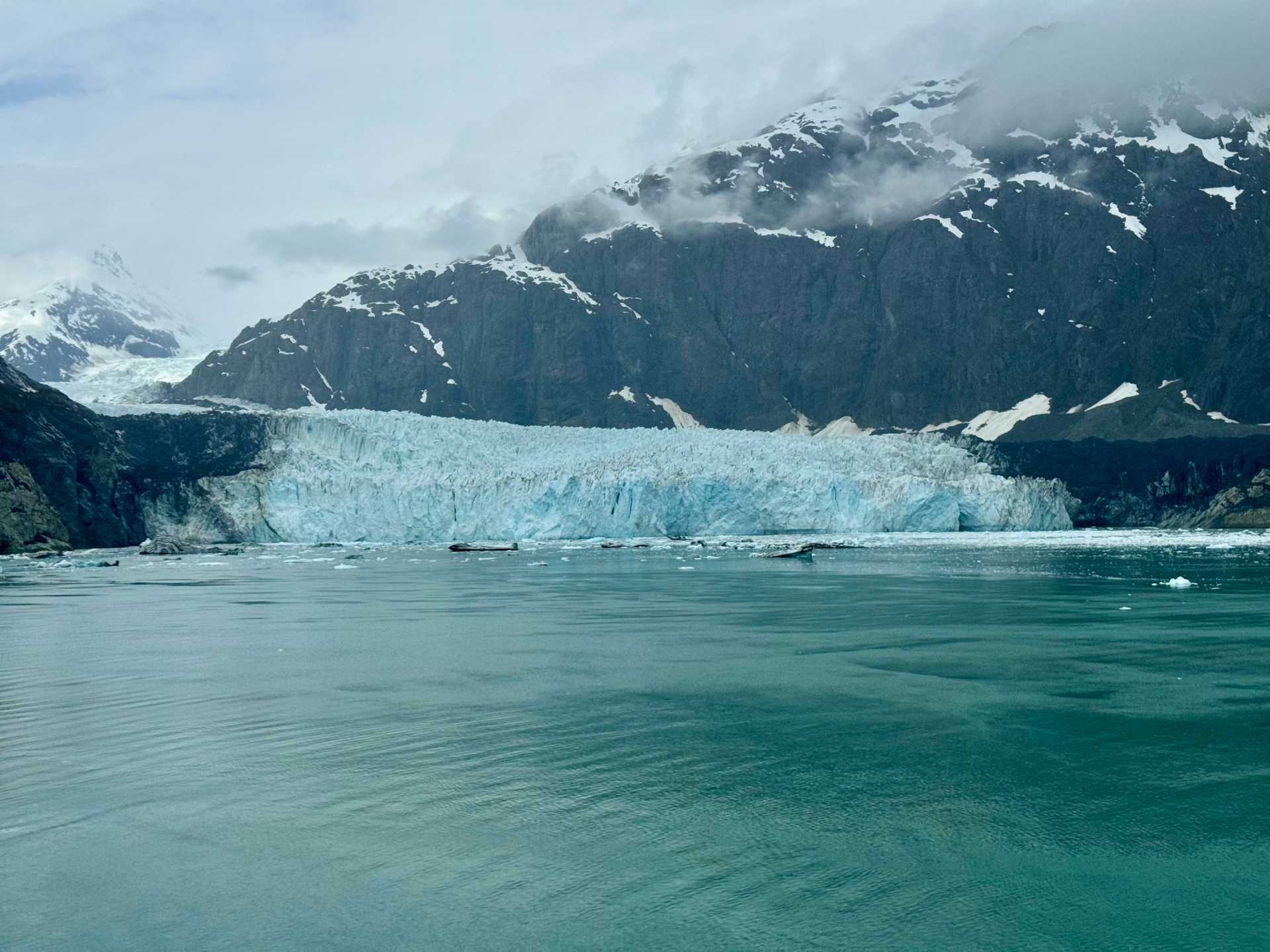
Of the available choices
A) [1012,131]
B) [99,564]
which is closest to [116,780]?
[99,564]

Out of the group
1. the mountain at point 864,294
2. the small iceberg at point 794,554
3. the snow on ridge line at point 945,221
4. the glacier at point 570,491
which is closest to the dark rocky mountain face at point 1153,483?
the glacier at point 570,491

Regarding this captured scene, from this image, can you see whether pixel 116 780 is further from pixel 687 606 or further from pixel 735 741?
pixel 687 606

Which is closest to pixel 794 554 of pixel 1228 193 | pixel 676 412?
pixel 676 412

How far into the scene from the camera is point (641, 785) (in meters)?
9.20

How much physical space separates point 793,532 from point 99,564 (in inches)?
1370

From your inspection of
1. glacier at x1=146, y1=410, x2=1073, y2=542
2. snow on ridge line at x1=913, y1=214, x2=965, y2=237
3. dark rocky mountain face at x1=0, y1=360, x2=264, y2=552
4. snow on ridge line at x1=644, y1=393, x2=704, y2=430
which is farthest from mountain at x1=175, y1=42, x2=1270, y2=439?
glacier at x1=146, y1=410, x2=1073, y2=542

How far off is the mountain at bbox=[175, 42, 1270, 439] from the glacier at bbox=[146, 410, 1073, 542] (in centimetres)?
10876

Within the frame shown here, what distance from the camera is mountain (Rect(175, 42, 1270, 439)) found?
167 metres

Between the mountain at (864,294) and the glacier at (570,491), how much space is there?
108761 millimetres

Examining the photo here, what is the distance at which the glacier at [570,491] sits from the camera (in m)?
57.3

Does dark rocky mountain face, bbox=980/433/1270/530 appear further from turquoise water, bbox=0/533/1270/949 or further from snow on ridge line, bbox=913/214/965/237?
snow on ridge line, bbox=913/214/965/237

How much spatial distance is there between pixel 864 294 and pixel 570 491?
13470cm

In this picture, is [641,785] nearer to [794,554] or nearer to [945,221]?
[794,554]

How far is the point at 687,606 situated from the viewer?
24734 millimetres
